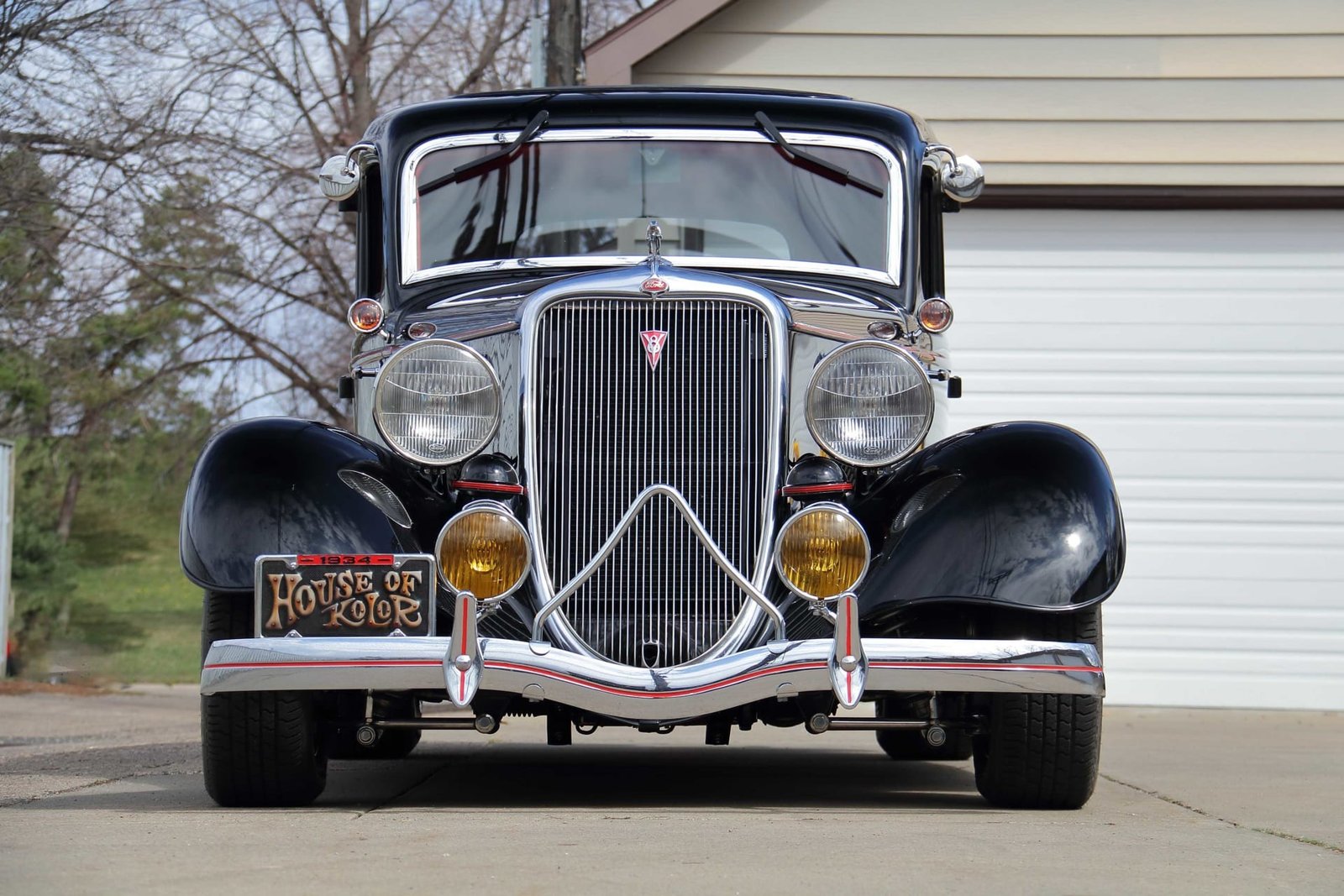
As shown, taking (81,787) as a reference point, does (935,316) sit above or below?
above

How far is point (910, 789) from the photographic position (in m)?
5.90

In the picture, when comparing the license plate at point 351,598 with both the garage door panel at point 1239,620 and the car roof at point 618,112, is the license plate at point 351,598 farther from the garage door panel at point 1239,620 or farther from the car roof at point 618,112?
the garage door panel at point 1239,620

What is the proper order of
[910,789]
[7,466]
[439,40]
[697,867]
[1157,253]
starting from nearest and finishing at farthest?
[697,867], [910,789], [1157,253], [7,466], [439,40]

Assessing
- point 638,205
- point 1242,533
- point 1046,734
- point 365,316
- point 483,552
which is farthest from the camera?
point 1242,533

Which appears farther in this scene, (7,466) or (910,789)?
(7,466)

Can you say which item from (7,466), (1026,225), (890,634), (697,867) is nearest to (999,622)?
(890,634)

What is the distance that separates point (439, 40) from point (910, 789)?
1730cm

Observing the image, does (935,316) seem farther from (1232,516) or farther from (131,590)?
(131,590)

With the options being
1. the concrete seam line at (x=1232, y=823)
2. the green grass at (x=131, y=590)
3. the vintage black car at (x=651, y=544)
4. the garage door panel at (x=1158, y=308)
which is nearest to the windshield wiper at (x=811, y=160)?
the vintage black car at (x=651, y=544)

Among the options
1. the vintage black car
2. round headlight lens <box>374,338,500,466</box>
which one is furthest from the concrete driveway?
round headlight lens <box>374,338,500,466</box>

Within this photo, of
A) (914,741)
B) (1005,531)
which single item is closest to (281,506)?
(1005,531)

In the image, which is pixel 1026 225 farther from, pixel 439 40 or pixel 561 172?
pixel 439 40

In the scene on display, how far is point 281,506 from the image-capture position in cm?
476

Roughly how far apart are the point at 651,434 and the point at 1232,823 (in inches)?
76.1
